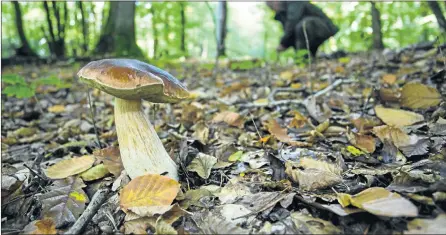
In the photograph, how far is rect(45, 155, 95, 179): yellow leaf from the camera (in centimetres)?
176

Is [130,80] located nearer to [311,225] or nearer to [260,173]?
[260,173]

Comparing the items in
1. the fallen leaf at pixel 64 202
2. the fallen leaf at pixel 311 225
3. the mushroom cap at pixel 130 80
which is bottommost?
the fallen leaf at pixel 64 202

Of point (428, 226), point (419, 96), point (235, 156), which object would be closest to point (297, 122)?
point (235, 156)

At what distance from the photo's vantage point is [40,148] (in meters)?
2.51

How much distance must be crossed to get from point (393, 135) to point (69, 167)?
190 cm

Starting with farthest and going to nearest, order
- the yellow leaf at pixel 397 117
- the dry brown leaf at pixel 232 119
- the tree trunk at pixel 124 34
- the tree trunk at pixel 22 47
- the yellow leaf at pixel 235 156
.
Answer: the tree trunk at pixel 22 47 < the tree trunk at pixel 124 34 < the dry brown leaf at pixel 232 119 < the yellow leaf at pixel 397 117 < the yellow leaf at pixel 235 156

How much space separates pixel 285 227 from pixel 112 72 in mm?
971

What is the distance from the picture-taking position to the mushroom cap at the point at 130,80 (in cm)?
135

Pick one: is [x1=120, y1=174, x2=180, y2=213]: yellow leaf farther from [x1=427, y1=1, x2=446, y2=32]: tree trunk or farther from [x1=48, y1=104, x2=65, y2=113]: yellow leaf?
[x1=427, y1=1, x2=446, y2=32]: tree trunk

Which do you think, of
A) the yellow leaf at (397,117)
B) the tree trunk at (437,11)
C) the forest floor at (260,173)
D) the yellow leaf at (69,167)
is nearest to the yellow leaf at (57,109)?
the forest floor at (260,173)

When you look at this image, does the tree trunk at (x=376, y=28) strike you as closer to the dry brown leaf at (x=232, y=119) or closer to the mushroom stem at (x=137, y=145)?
the dry brown leaf at (x=232, y=119)

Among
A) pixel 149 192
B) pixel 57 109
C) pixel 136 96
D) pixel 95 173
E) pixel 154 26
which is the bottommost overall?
pixel 57 109

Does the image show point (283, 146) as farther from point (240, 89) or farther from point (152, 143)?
point (240, 89)

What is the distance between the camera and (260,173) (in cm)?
168
